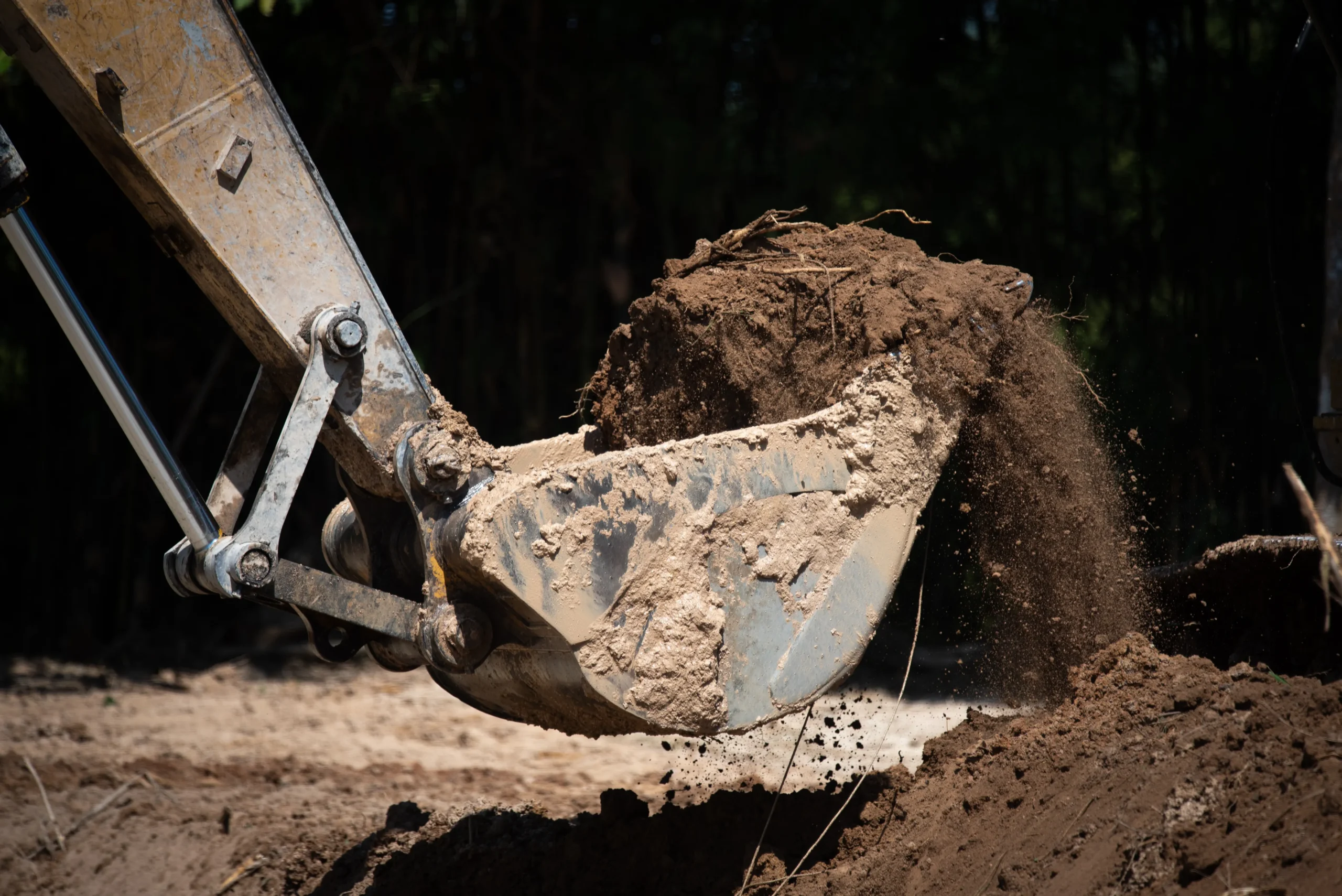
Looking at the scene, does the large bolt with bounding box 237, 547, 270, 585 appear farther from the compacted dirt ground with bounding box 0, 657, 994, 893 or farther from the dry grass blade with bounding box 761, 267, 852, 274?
the dry grass blade with bounding box 761, 267, 852, 274

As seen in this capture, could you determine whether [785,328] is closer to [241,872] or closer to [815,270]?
[815,270]

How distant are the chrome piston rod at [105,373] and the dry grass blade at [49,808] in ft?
6.42

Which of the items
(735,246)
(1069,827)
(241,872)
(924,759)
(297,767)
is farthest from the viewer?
(297,767)

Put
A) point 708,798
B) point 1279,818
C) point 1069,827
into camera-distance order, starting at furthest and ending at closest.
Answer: point 708,798 → point 1069,827 → point 1279,818

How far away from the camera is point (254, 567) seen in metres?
2.18

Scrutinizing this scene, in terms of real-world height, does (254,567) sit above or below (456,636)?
above

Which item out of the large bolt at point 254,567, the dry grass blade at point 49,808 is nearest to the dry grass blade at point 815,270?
the large bolt at point 254,567

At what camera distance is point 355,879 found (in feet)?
10.2

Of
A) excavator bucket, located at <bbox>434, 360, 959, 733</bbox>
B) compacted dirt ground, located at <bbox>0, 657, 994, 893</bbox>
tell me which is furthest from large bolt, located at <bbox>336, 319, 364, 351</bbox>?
compacted dirt ground, located at <bbox>0, 657, 994, 893</bbox>

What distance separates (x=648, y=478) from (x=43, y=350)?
5.46 metres

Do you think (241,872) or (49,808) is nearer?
(241,872)

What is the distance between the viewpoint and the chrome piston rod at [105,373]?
7.28 ft

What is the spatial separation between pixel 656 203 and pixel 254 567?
4.33 m

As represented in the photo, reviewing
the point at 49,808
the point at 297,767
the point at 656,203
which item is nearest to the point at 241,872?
the point at 49,808
